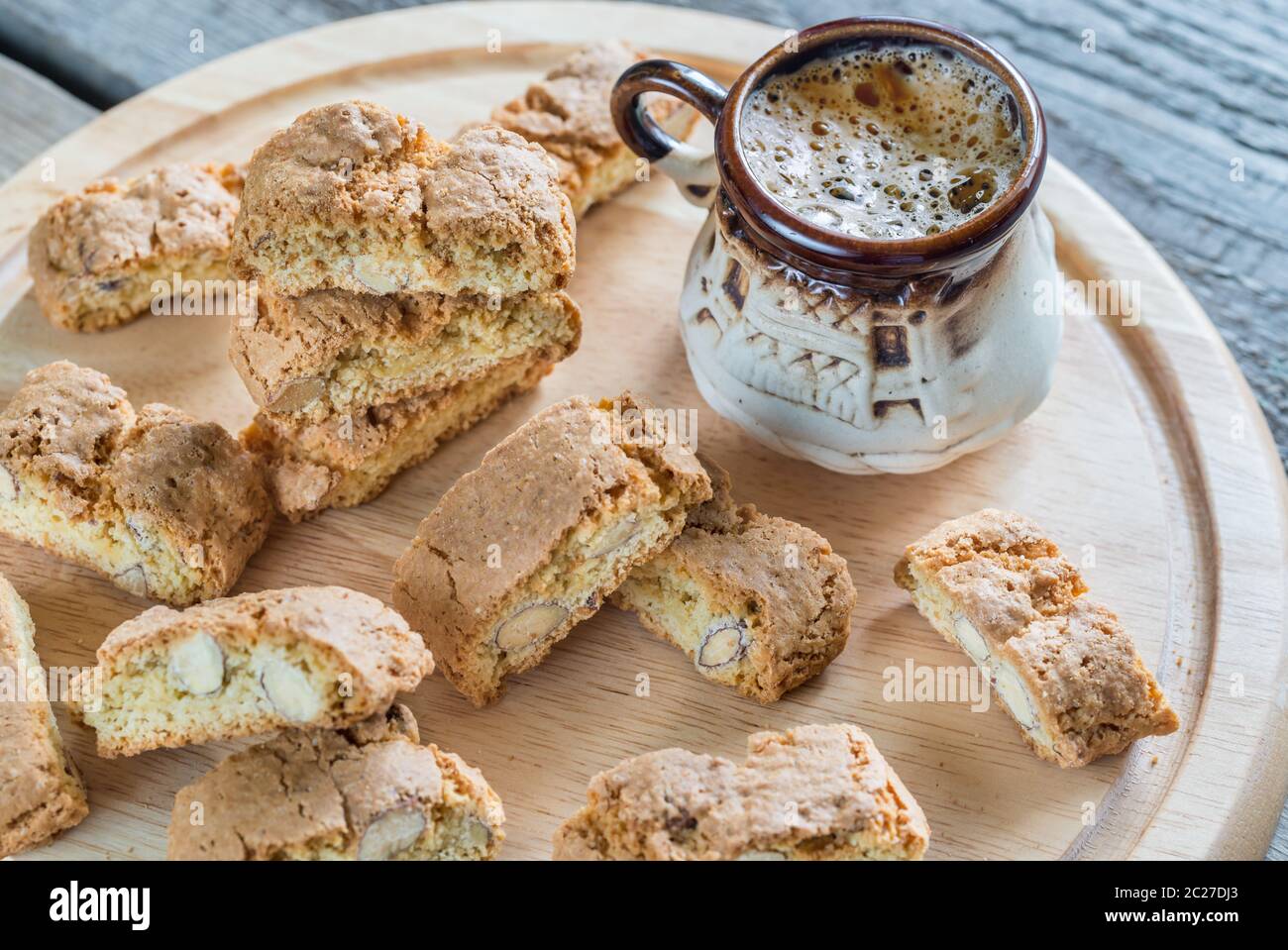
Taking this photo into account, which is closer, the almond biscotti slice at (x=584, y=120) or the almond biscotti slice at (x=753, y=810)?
the almond biscotti slice at (x=753, y=810)

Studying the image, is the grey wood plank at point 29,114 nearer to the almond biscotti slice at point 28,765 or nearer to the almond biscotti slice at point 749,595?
the almond biscotti slice at point 28,765

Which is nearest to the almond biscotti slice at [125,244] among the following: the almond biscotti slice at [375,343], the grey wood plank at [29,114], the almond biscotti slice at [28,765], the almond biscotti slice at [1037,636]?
the almond biscotti slice at [375,343]

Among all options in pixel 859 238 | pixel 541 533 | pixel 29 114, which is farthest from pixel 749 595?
pixel 29 114

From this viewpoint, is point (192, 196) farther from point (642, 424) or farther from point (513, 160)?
point (642, 424)

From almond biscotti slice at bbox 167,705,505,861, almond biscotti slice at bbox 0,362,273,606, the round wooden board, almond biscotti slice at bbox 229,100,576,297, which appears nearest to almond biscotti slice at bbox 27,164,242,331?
the round wooden board

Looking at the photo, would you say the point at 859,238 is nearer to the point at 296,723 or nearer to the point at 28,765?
the point at 296,723
